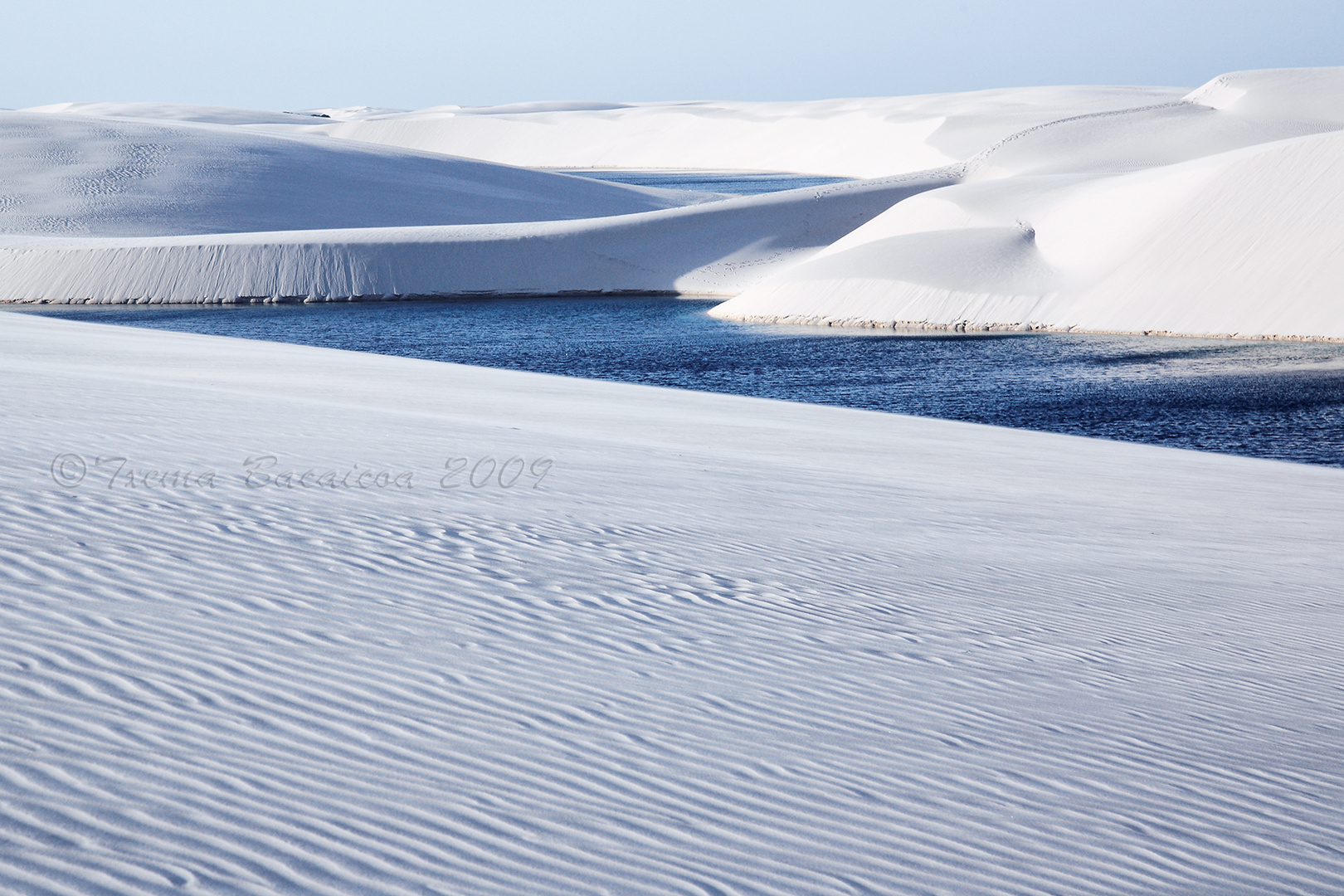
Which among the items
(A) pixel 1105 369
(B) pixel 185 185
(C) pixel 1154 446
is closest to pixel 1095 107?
(B) pixel 185 185

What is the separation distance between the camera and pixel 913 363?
21312mm

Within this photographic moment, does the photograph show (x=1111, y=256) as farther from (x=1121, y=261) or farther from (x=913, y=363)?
(x=913, y=363)

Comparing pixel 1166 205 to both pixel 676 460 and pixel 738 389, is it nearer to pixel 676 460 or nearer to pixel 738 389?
pixel 738 389

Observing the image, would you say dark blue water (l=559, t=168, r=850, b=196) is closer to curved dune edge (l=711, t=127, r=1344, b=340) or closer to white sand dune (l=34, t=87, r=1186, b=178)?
white sand dune (l=34, t=87, r=1186, b=178)

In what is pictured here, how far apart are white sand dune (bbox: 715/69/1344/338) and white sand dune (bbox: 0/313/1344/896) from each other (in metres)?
18.9

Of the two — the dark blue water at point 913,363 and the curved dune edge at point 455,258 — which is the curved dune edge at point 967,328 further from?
the curved dune edge at point 455,258

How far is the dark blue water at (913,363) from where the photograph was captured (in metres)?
15.3

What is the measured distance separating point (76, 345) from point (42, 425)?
6.90 meters

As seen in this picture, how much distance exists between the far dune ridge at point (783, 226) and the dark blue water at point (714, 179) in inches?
755

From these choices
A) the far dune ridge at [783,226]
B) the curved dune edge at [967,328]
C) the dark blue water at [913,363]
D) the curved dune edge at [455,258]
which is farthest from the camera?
the curved dune edge at [455,258]

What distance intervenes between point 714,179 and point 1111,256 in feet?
217

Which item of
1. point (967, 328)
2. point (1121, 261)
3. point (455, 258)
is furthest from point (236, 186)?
point (1121, 261)

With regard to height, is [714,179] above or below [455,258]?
above

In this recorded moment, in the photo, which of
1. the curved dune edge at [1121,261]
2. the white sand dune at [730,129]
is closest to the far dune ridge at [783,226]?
the curved dune edge at [1121,261]
